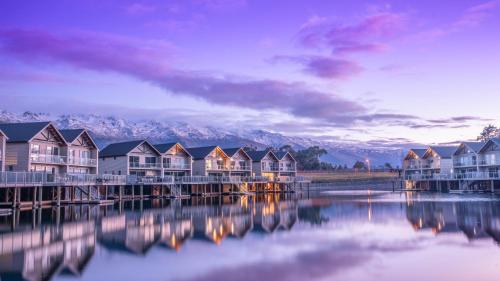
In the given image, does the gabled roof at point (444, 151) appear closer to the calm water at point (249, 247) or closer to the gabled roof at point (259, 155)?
→ the gabled roof at point (259, 155)

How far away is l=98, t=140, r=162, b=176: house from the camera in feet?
208

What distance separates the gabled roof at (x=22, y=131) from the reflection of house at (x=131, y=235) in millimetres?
16930

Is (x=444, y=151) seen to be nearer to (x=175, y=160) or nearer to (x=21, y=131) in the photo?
(x=175, y=160)

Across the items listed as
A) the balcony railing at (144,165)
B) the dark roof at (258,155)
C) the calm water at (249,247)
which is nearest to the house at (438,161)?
the dark roof at (258,155)

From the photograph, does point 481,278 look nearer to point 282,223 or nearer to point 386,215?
point 282,223

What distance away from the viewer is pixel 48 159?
48250 mm

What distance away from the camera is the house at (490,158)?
74312mm

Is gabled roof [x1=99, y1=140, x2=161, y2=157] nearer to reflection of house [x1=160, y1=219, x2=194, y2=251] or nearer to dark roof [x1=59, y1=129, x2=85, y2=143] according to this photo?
dark roof [x1=59, y1=129, x2=85, y2=143]

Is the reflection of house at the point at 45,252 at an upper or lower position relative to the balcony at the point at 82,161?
lower

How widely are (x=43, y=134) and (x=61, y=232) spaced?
2384cm

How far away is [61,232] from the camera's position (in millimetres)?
26844

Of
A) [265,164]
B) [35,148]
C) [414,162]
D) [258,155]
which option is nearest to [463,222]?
[35,148]

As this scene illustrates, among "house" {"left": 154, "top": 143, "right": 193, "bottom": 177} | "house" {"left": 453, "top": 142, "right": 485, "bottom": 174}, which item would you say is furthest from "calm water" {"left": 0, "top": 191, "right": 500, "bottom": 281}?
"house" {"left": 453, "top": 142, "right": 485, "bottom": 174}

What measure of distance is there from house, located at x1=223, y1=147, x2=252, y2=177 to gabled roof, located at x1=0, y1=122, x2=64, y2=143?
38467mm
